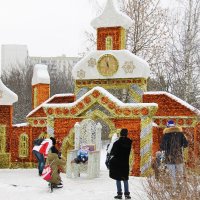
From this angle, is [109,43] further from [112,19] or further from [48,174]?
[48,174]

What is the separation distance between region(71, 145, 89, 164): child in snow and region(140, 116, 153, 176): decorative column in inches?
80.0

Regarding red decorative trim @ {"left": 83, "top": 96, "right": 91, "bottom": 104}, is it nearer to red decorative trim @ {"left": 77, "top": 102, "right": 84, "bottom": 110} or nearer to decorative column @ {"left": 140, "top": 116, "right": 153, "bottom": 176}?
red decorative trim @ {"left": 77, "top": 102, "right": 84, "bottom": 110}

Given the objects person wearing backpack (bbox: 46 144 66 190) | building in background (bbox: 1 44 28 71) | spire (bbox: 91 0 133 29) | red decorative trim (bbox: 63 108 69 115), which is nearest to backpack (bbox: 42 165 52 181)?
person wearing backpack (bbox: 46 144 66 190)

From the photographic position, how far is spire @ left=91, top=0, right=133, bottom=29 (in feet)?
63.4

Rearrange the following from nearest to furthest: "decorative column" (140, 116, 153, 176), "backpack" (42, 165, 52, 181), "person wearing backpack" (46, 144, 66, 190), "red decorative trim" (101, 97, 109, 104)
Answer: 1. "backpack" (42, 165, 52, 181)
2. "person wearing backpack" (46, 144, 66, 190)
3. "decorative column" (140, 116, 153, 176)
4. "red decorative trim" (101, 97, 109, 104)

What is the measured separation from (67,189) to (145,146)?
439cm

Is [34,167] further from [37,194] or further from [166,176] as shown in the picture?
[166,176]

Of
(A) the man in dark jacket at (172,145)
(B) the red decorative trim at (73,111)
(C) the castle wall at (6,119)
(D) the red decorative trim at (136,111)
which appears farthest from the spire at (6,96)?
(A) the man in dark jacket at (172,145)

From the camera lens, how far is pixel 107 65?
19.1m

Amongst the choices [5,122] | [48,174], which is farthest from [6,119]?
[48,174]

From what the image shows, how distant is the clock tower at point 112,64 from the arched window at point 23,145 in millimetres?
3052

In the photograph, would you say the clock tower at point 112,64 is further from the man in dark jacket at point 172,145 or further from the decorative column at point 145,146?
the man in dark jacket at point 172,145

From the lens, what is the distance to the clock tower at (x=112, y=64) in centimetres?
1878

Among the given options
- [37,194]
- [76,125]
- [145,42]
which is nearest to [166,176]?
[37,194]
